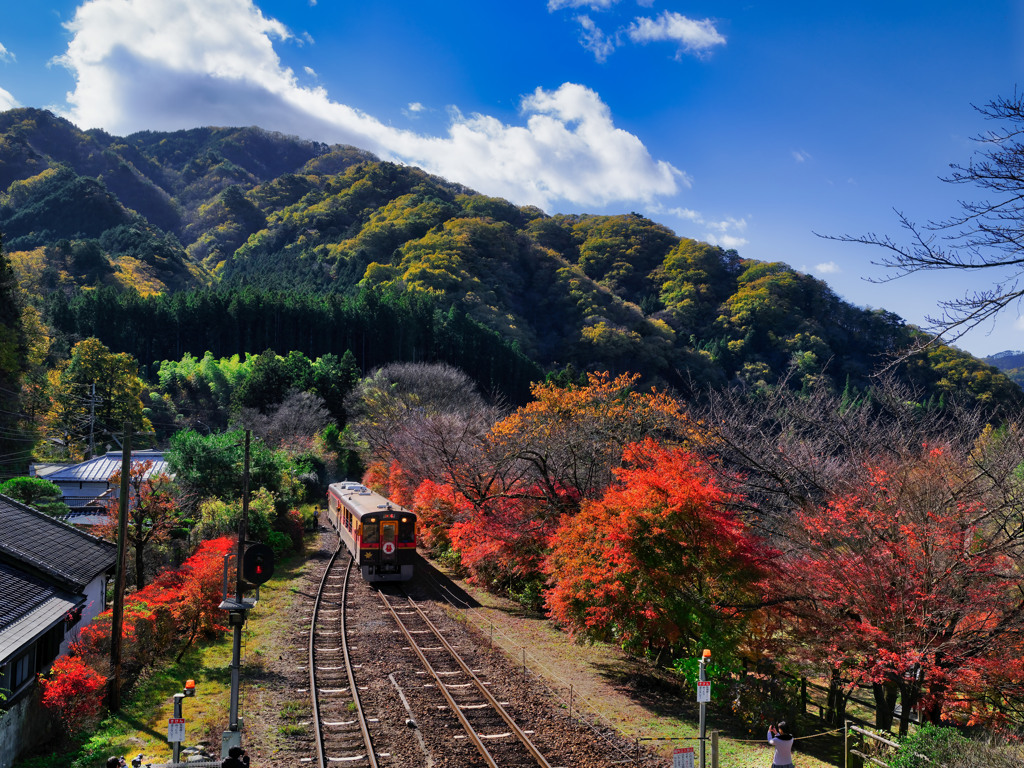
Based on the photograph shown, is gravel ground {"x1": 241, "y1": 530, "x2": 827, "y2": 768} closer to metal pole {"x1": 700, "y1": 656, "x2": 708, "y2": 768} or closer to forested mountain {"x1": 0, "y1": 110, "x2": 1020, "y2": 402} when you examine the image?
metal pole {"x1": 700, "y1": 656, "x2": 708, "y2": 768}

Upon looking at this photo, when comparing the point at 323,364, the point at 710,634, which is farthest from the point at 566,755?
the point at 323,364

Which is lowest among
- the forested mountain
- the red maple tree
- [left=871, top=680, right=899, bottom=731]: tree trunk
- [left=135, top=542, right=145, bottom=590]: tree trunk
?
[left=871, top=680, right=899, bottom=731]: tree trunk

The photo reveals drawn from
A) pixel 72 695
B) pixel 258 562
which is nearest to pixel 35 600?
pixel 72 695

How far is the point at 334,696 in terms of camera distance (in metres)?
13.1

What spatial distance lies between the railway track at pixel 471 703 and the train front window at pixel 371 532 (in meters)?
4.29

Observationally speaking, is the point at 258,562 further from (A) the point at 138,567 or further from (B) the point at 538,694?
(A) the point at 138,567

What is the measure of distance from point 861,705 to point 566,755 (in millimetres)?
11159

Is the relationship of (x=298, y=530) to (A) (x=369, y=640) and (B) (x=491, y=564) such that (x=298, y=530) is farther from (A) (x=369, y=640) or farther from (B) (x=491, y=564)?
(A) (x=369, y=640)

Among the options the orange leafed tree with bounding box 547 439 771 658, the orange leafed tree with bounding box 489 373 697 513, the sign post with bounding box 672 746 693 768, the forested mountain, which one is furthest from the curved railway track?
the forested mountain

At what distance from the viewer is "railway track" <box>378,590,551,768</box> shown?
10.5 m

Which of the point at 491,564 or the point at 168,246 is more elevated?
the point at 168,246

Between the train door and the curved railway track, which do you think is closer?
the curved railway track

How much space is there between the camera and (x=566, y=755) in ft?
34.8

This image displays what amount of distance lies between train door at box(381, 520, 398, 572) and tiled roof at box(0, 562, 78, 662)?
10.4 meters
